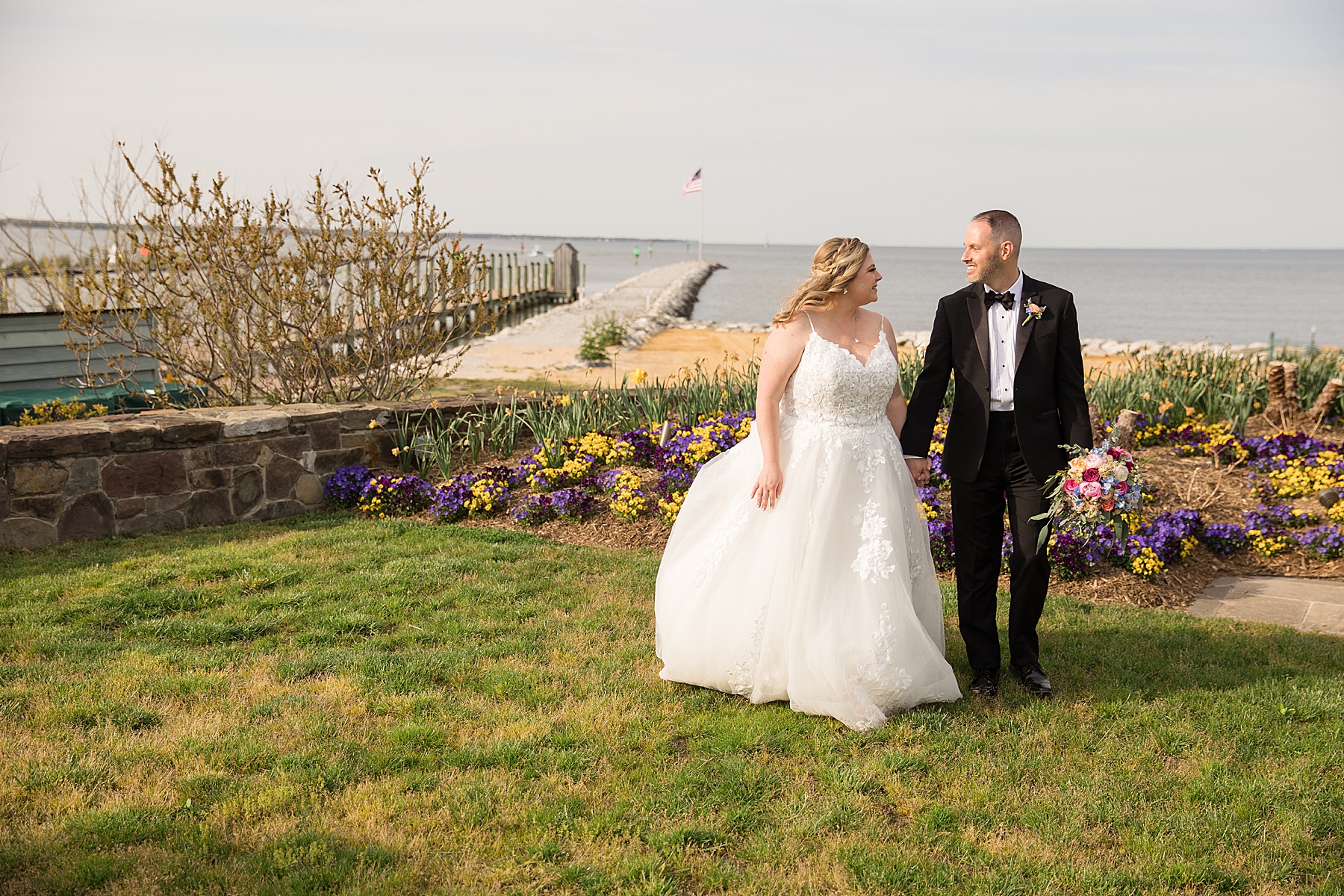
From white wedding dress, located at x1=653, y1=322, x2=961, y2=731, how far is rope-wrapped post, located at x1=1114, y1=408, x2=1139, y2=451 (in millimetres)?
4320

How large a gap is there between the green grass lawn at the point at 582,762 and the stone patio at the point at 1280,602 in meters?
0.31

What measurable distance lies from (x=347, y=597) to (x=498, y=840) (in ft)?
8.86

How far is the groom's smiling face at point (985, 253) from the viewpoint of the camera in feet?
13.5

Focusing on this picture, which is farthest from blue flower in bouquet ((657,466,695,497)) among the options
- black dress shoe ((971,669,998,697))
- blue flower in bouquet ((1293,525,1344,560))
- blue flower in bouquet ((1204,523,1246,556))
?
blue flower in bouquet ((1293,525,1344,560))

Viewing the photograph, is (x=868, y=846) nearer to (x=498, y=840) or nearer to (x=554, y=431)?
(x=498, y=840)

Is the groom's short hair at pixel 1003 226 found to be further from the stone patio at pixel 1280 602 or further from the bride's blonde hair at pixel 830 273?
the stone patio at pixel 1280 602

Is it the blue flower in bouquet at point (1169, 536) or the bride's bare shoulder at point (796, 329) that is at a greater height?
the bride's bare shoulder at point (796, 329)

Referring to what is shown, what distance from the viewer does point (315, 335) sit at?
8.14 metres

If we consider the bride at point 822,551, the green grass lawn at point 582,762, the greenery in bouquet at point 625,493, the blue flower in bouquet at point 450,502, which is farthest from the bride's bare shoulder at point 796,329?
the blue flower in bouquet at point 450,502

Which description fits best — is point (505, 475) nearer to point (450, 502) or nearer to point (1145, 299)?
point (450, 502)

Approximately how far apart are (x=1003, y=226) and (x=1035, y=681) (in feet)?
6.68

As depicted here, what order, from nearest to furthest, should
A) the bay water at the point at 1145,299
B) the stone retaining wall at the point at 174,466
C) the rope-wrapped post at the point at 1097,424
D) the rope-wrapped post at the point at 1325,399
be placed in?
1. the stone retaining wall at the point at 174,466
2. the rope-wrapped post at the point at 1097,424
3. the rope-wrapped post at the point at 1325,399
4. the bay water at the point at 1145,299

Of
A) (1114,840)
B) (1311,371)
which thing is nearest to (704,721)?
(1114,840)

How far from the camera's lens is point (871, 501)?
13.8ft
